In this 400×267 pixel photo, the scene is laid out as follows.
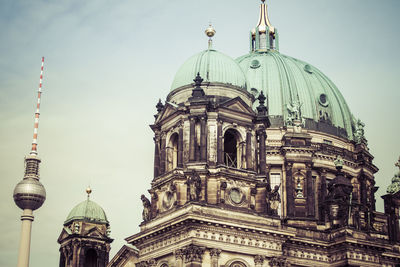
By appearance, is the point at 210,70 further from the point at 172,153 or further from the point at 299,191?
the point at 299,191

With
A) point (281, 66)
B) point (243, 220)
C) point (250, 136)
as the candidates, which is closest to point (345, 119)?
point (281, 66)

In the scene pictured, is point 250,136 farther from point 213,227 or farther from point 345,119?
point 345,119

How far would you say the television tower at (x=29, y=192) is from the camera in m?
75.8

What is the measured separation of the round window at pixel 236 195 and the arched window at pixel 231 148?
2.44 meters

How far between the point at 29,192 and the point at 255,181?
3079cm

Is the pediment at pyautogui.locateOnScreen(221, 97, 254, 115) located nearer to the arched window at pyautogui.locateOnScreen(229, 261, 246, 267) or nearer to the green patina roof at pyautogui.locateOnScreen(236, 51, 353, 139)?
the arched window at pyautogui.locateOnScreen(229, 261, 246, 267)

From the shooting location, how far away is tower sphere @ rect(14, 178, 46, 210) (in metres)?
76.4

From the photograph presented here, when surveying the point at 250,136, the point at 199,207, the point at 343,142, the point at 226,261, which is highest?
the point at 343,142

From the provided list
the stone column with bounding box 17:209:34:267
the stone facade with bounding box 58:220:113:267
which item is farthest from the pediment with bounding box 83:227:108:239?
the stone column with bounding box 17:209:34:267

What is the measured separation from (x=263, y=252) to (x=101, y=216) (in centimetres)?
2840

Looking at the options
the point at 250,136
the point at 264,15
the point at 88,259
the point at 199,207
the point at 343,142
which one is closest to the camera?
the point at 199,207

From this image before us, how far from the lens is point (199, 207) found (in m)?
50.5

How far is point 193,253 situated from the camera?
4944 cm

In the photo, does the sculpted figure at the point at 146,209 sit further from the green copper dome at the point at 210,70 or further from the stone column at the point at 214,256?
the green copper dome at the point at 210,70
